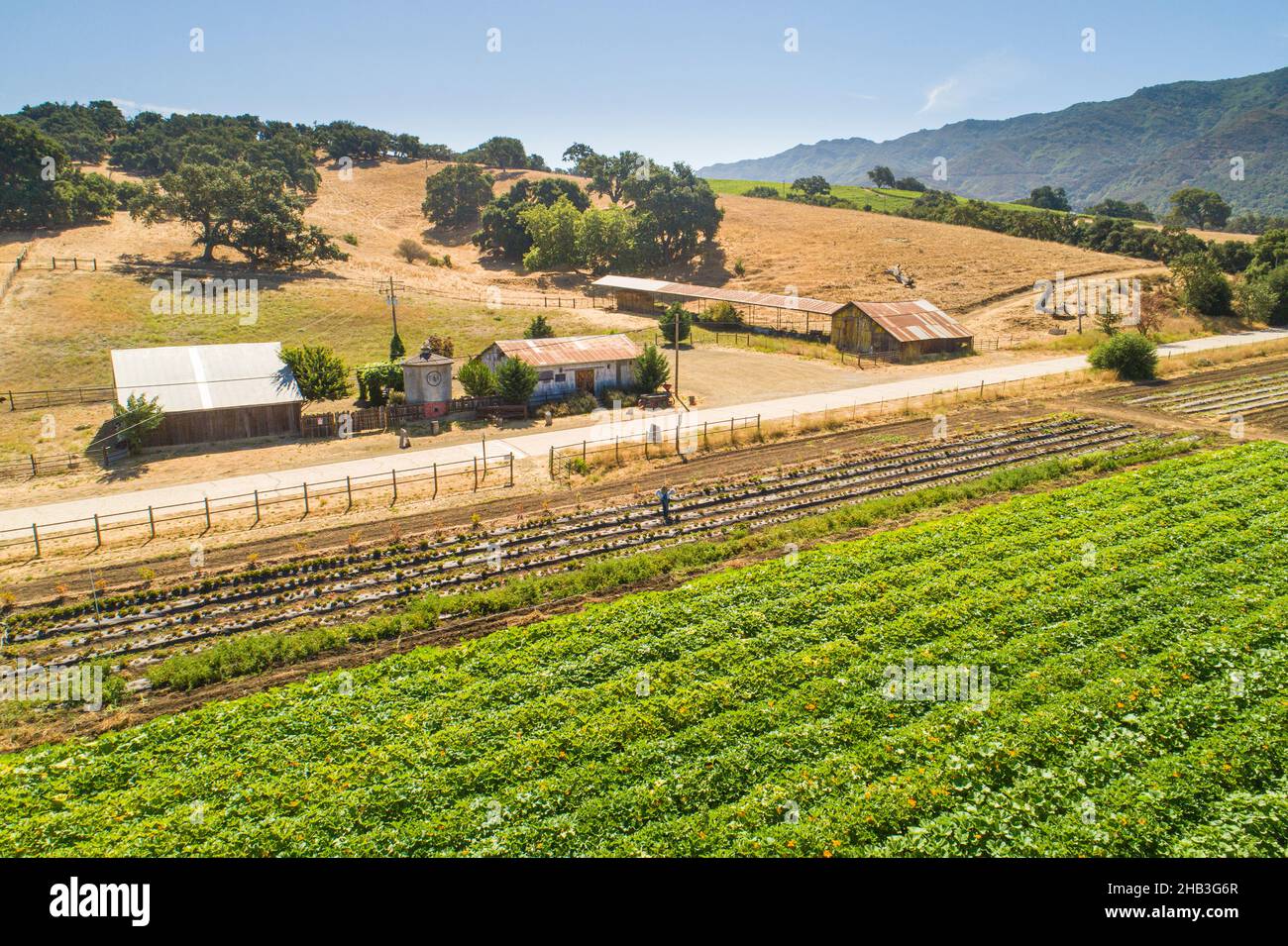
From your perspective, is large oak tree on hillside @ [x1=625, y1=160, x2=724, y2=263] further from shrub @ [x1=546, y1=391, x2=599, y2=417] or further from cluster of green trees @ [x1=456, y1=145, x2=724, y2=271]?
shrub @ [x1=546, y1=391, x2=599, y2=417]

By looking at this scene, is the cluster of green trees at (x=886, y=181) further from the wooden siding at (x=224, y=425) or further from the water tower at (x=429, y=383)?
the wooden siding at (x=224, y=425)

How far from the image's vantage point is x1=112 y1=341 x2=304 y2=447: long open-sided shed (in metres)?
41.8

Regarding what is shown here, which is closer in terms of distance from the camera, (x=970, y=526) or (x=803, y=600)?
(x=803, y=600)

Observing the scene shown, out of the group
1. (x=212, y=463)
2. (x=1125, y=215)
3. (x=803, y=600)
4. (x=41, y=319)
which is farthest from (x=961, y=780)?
(x=1125, y=215)

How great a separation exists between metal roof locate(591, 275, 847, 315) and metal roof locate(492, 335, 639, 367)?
2601cm

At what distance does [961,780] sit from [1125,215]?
6875 inches

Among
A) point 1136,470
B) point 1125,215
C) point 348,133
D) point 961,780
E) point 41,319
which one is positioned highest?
point 348,133

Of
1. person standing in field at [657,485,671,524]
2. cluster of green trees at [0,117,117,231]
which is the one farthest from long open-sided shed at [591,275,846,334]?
cluster of green trees at [0,117,117,231]

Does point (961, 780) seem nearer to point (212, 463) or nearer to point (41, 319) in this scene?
point (212, 463)

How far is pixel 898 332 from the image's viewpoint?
65.4m

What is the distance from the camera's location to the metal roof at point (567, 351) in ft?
164
